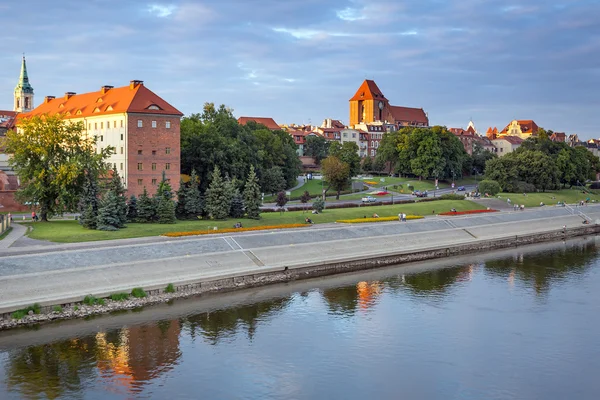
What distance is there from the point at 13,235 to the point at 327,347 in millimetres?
26284

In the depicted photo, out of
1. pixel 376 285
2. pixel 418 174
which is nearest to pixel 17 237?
pixel 376 285

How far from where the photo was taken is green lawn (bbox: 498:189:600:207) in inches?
3511

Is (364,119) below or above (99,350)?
above

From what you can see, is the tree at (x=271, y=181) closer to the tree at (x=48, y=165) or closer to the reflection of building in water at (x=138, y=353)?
the tree at (x=48, y=165)

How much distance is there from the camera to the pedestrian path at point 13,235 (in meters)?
41.2

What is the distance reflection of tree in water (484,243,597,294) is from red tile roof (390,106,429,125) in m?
104

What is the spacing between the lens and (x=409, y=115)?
554 feet

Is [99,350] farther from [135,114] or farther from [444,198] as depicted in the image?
[444,198]

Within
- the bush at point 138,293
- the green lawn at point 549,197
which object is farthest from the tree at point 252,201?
the green lawn at point 549,197

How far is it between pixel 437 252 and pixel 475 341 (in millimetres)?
25517

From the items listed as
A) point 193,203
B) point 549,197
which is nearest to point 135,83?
point 193,203

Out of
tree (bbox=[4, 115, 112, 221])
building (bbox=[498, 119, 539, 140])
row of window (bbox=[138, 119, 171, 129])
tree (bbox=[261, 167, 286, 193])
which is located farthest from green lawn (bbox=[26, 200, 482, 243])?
building (bbox=[498, 119, 539, 140])

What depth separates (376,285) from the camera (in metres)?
44.2

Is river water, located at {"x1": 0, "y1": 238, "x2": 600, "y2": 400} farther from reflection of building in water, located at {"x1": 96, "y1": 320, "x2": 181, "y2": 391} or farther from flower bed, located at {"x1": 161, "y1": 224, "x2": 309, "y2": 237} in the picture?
flower bed, located at {"x1": 161, "y1": 224, "x2": 309, "y2": 237}
